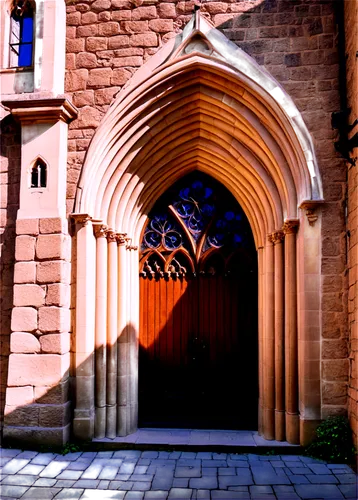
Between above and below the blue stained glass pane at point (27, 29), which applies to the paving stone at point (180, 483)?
below

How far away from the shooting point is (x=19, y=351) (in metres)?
4.98

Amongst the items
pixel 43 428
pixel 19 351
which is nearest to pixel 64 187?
pixel 19 351

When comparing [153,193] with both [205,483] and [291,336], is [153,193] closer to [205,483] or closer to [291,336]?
[291,336]

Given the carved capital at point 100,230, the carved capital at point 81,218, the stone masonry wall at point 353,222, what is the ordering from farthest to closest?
the carved capital at point 100,230
the carved capital at point 81,218
the stone masonry wall at point 353,222

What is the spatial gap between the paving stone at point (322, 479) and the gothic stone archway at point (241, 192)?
55cm

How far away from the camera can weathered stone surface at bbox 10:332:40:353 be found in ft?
16.3

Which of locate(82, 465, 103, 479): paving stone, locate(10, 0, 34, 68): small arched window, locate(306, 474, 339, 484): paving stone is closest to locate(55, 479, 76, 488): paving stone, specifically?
locate(82, 465, 103, 479): paving stone

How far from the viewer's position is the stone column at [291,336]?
491cm

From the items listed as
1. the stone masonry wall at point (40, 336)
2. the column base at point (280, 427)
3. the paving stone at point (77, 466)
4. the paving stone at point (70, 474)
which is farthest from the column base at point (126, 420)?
the column base at point (280, 427)

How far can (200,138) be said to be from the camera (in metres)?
5.80

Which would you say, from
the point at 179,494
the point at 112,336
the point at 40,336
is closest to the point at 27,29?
the point at 40,336

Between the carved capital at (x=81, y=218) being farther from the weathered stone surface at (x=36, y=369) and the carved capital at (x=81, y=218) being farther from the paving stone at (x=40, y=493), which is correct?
the paving stone at (x=40, y=493)

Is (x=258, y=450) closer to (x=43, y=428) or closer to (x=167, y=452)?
(x=167, y=452)

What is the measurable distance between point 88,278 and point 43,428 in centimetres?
165
